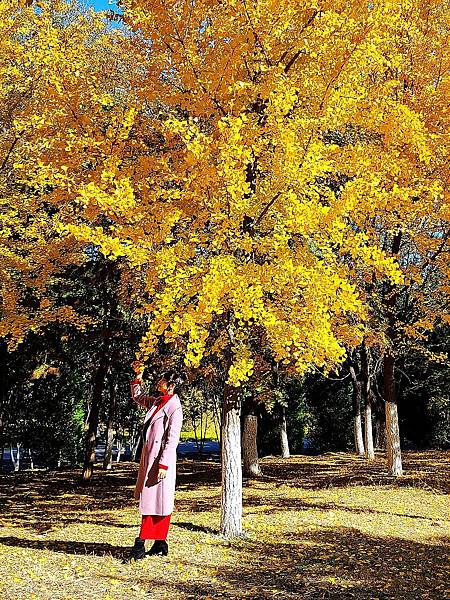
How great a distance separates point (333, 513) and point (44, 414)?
51.8 ft

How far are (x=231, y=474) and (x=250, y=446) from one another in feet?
25.5

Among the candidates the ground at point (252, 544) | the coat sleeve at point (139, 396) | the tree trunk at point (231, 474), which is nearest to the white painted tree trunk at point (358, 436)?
the ground at point (252, 544)

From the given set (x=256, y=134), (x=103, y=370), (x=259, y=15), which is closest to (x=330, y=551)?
(x=256, y=134)

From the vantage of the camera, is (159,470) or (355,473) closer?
(159,470)

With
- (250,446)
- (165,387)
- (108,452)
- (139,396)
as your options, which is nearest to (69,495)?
(250,446)

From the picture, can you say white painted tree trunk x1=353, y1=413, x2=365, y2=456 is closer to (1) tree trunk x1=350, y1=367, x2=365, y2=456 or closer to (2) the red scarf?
(1) tree trunk x1=350, y1=367, x2=365, y2=456

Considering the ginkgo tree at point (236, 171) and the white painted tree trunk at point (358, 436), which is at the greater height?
the ginkgo tree at point (236, 171)

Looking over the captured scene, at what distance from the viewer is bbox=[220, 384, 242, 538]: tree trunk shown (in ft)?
23.8

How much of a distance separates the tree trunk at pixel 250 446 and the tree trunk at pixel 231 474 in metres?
7.13

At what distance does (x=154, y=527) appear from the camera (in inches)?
240

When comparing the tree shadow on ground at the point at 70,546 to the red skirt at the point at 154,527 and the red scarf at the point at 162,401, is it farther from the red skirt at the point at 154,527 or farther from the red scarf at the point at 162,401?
the red scarf at the point at 162,401

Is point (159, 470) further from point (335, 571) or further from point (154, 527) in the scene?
point (335, 571)

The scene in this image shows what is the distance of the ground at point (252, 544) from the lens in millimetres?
5113

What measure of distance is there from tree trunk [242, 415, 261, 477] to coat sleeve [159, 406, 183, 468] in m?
8.44
